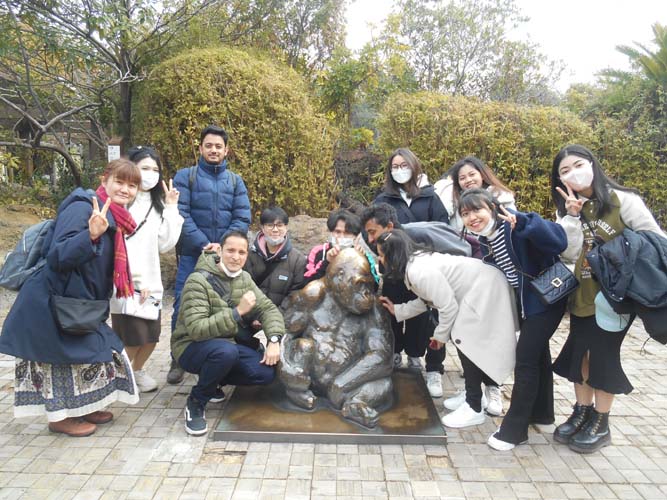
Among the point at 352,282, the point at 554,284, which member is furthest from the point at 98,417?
the point at 554,284

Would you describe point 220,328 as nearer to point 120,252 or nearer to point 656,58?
point 120,252

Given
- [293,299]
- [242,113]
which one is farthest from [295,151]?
[293,299]

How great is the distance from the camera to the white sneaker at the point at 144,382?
13.9 ft

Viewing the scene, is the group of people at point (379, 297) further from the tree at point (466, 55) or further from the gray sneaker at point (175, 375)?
the tree at point (466, 55)

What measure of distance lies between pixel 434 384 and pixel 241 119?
4.63 m

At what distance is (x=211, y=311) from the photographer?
3617 mm

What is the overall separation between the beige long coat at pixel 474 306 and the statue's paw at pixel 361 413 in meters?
0.70

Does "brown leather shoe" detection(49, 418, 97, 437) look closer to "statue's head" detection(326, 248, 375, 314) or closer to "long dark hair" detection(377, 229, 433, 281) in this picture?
"statue's head" detection(326, 248, 375, 314)

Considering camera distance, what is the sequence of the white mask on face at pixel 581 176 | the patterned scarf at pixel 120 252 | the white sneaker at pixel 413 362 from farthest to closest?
the white sneaker at pixel 413 362 < the patterned scarf at pixel 120 252 < the white mask on face at pixel 581 176

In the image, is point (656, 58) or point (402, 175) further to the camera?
point (656, 58)

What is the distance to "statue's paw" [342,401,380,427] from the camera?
346 cm

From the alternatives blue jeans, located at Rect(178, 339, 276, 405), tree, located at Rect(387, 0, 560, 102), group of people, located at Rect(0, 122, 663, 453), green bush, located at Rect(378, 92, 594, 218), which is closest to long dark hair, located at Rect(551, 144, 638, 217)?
group of people, located at Rect(0, 122, 663, 453)

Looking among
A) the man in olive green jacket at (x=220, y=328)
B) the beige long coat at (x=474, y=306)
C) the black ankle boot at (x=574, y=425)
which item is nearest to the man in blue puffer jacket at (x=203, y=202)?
the man in olive green jacket at (x=220, y=328)

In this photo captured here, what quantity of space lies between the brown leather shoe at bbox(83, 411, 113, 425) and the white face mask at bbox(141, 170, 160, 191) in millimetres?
1713
